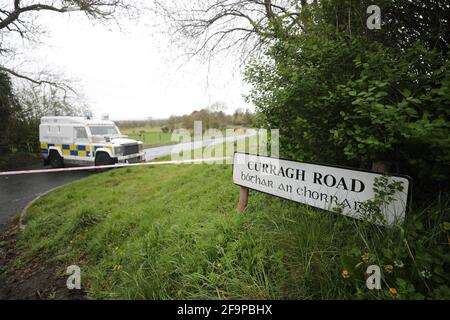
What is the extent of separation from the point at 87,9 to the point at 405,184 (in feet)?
39.4

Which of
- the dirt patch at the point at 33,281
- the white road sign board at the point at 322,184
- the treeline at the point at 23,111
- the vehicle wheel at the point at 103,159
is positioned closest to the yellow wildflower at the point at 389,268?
the white road sign board at the point at 322,184

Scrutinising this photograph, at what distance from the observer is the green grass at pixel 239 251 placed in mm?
1680

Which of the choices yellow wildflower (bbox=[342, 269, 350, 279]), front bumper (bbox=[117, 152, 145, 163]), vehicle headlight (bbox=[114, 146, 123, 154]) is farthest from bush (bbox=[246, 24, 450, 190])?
front bumper (bbox=[117, 152, 145, 163])

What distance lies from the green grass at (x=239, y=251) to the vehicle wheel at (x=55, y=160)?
775 centimetres

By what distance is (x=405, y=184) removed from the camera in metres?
1.79

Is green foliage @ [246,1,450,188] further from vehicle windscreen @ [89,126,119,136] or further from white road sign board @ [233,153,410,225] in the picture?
vehicle windscreen @ [89,126,119,136]


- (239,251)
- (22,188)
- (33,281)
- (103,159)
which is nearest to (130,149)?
(103,159)

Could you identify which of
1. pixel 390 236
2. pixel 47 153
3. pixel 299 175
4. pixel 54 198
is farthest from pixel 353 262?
pixel 47 153

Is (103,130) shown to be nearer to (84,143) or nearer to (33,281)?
(84,143)

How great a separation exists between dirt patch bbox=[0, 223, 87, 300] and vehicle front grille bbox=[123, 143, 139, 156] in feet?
20.9

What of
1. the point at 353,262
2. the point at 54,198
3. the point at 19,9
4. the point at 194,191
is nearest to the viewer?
the point at 353,262

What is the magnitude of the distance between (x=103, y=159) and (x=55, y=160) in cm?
329
